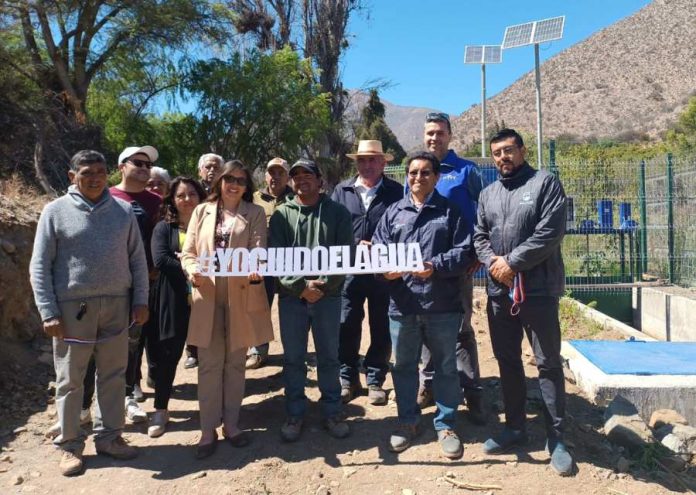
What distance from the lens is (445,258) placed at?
3.53 metres

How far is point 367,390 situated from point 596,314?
186 inches

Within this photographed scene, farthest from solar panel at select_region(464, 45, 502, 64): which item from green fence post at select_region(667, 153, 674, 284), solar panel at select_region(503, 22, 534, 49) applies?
green fence post at select_region(667, 153, 674, 284)

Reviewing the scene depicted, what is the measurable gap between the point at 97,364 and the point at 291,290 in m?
1.43

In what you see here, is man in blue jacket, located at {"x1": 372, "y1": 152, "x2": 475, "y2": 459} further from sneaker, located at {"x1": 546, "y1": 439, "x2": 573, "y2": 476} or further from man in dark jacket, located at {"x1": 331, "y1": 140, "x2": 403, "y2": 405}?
man in dark jacket, located at {"x1": 331, "y1": 140, "x2": 403, "y2": 405}

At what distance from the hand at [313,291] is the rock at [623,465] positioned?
7.52ft

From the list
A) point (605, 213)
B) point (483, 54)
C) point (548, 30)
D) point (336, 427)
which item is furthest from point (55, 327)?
point (483, 54)

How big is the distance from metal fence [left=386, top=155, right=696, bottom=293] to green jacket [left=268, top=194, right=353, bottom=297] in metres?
5.75

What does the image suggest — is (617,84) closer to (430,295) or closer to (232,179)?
(430,295)

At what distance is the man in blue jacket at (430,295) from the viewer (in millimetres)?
3590

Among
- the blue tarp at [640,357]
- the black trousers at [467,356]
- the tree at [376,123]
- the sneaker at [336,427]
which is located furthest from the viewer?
the tree at [376,123]

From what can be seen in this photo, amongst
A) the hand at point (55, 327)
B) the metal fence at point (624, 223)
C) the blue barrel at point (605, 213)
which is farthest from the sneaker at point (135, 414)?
the blue barrel at point (605, 213)

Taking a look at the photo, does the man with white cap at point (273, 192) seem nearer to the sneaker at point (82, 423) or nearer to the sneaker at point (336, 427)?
the sneaker at point (336, 427)

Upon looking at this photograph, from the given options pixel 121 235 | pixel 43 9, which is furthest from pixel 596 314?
pixel 43 9

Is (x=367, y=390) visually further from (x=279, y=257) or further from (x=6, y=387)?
(x=6, y=387)
